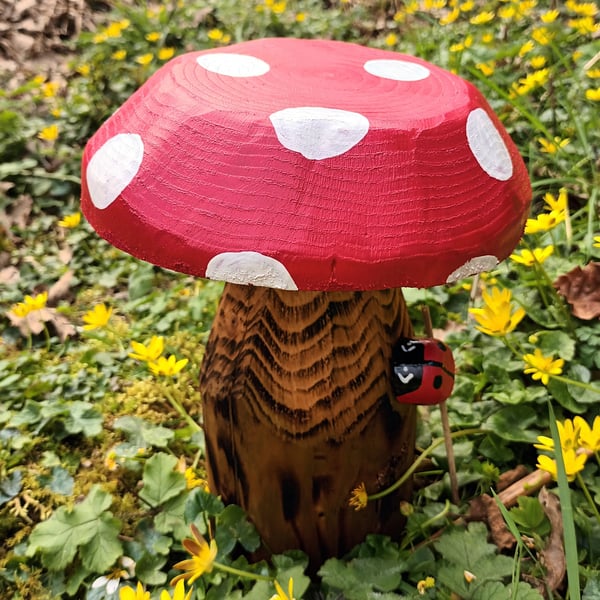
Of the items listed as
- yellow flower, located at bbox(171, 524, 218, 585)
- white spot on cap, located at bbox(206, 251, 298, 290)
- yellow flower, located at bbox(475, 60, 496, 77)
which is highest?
white spot on cap, located at bbox(206, 251, 298, 290)

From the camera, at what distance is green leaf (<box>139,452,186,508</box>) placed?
1.40 m

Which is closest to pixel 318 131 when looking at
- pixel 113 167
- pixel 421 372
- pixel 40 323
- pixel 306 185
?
pixel 306 185

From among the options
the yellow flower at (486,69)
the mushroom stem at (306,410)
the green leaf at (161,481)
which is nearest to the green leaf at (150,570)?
the green leaf at (161,481)

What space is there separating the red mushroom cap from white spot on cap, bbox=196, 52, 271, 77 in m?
0.03

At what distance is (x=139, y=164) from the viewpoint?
929 millimetres

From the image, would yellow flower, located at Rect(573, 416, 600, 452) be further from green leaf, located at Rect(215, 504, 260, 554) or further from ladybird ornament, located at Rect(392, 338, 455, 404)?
green leaf, located at Rect(215, 504, 260, 554)

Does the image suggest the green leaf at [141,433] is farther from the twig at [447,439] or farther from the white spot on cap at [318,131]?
the white spot on cap at [318,131]

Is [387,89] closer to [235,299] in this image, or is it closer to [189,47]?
[235,299]

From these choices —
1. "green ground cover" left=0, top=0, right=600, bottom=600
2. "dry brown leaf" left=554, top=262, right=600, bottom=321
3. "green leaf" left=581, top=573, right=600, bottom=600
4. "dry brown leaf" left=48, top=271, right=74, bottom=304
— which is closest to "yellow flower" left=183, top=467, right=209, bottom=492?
"green ground cover" left=0, top=0, right=600, bottom=600

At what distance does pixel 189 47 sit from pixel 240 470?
294 cm

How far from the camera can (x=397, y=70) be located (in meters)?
1.14

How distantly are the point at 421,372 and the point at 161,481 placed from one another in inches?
26.8

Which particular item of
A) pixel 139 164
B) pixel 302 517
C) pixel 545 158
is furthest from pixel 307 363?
pixel 545 158

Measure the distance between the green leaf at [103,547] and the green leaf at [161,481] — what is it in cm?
9
